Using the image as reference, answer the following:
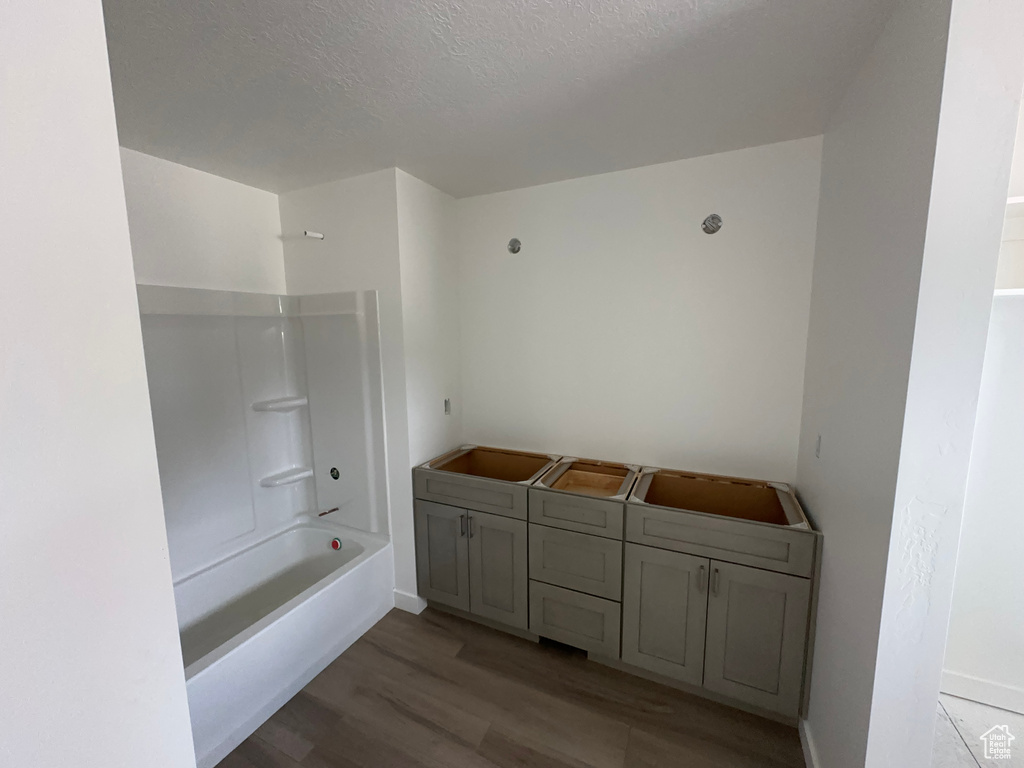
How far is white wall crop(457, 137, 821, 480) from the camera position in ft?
6.27

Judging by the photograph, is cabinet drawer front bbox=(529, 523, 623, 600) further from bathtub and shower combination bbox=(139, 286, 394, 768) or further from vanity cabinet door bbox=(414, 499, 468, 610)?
bathtub and shower combination bbox=(139, 286, 394, 768)

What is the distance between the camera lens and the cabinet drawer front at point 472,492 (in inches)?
79.7

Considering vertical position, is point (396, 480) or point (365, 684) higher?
point (396, 480)

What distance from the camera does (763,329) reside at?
195 cm

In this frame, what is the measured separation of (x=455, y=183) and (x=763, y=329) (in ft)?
6.33

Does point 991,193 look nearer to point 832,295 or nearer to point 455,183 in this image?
point 832,295

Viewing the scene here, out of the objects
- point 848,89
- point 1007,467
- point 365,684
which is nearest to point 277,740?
point 365,684

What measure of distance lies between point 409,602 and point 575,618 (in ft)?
3.42

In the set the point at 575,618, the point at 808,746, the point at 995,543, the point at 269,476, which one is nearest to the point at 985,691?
the point at 995,543

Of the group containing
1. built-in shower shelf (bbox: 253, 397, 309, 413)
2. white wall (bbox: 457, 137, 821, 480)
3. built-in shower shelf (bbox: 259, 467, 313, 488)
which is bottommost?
built-in shower shelf (bbox: 259, 467, 313, 488)

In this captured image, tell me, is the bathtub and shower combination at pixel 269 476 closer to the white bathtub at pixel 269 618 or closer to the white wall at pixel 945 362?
the white bathtub at pixel 269 618

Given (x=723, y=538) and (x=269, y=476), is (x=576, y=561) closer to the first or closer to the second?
(x=723, y=538)

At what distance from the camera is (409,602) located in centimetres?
234

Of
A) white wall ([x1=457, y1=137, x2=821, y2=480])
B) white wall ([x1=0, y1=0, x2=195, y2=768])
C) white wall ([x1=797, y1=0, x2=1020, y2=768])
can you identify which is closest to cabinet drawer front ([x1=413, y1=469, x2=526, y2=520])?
white wall ([x1=457, y1=137, x2=821, y2=480])
